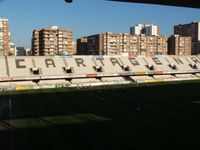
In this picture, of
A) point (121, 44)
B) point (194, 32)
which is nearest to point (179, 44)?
point (121, 44)

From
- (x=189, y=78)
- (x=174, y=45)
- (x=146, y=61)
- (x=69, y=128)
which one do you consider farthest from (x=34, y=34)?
(x=69, y=128)

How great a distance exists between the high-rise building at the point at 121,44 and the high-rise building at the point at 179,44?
10.4 ft

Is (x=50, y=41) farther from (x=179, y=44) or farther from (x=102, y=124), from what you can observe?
(x=102, y=124)

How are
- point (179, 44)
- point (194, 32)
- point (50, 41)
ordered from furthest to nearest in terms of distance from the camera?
point (194, 32)
point (179, 44)
point (50, 41)

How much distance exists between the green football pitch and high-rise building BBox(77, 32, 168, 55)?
334 feet

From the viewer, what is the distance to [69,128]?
22.4 m

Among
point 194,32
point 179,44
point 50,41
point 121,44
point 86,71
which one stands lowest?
point 86,71

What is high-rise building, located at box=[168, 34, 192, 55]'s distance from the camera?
504ft

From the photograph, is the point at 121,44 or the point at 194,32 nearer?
the point at 121,44

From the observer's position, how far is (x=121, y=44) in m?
143

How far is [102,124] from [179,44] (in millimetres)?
136493

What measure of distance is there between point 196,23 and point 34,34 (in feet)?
287

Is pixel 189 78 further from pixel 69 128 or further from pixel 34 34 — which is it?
pixel 34 34

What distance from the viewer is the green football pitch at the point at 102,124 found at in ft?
60.8
